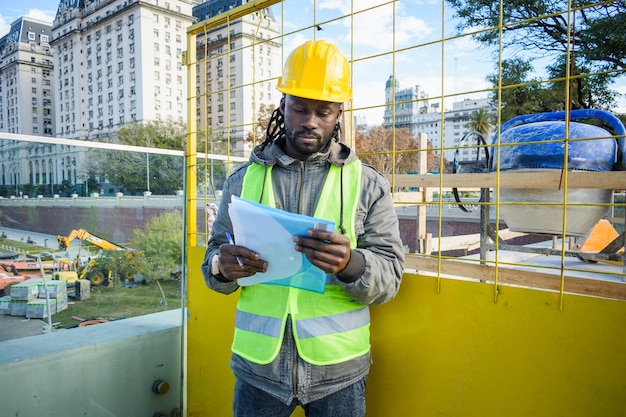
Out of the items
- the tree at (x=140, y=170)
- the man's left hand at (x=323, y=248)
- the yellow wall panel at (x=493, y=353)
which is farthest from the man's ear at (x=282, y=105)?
the tree at (x=140, y=170)

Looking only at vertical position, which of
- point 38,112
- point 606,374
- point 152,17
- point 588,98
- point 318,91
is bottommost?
point 606,374

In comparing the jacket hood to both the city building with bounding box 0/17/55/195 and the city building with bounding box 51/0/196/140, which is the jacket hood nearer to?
the city building with bounding box 51/0/196/140

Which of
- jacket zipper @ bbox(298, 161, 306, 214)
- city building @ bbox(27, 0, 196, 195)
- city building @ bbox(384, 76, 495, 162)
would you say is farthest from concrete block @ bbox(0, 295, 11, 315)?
city building @ bbox(27, 0, 196, 195)

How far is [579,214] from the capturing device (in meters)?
1.84

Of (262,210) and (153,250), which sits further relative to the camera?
(153,250)

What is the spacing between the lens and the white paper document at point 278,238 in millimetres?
1228

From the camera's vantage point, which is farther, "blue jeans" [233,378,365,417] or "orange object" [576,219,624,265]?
"orange object" [576,219,624,265]

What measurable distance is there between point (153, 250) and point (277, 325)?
7.69m

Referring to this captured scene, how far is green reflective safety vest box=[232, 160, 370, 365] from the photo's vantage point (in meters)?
1.48

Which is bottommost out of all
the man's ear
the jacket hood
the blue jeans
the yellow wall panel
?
the blue jeans

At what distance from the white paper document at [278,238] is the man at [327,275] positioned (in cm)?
7

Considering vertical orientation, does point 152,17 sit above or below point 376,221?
above

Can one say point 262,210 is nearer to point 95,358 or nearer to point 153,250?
point 95,358

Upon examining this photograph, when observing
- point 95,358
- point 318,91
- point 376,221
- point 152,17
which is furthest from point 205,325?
point 152,17
